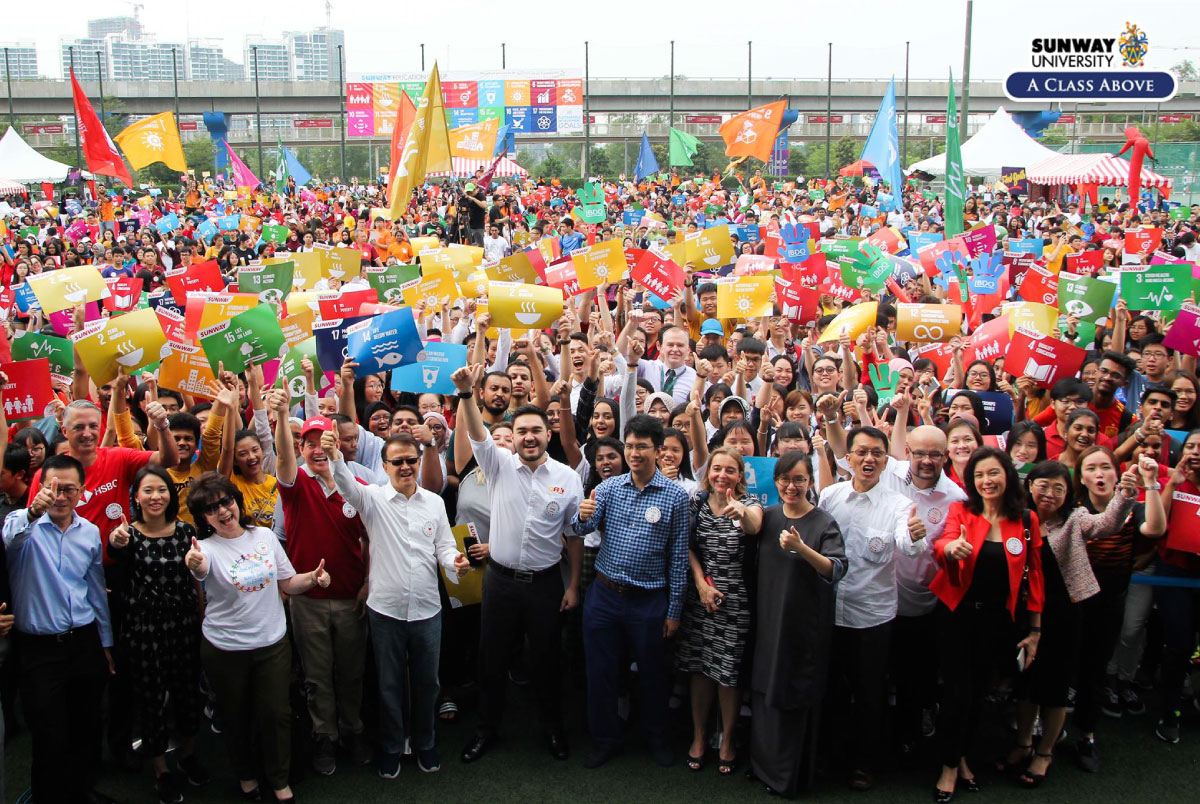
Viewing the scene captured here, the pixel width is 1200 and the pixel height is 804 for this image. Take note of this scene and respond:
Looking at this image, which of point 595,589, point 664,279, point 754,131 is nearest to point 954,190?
point 664,279

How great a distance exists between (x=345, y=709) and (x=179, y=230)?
2002 cm

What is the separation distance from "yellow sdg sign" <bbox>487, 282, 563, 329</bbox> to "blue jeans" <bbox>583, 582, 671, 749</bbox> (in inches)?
104

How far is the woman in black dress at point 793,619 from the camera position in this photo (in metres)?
4.81

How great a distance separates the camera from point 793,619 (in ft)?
16.0

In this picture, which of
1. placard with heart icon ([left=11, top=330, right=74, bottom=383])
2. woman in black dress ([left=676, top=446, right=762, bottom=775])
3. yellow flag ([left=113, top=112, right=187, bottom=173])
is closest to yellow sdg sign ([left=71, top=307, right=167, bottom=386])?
placard with heart icon ([left=11, top=330, right=74, bottom=383])

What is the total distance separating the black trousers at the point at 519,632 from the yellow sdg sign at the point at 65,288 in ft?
16.3

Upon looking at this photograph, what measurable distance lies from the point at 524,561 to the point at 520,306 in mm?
2639

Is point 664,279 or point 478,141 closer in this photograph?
point 664,279

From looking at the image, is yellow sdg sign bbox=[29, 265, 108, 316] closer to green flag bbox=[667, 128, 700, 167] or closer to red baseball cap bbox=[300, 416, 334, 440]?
red baseball cap bbox=[300, 416, 334, 440]

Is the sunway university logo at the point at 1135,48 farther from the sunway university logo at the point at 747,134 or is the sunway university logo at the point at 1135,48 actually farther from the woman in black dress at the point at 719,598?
the woman in black dress at the point at 719,598

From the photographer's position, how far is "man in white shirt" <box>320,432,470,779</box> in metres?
5.14

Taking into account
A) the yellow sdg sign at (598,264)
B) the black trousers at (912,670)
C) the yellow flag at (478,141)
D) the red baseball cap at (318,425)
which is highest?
the yellow flag at (478,141)

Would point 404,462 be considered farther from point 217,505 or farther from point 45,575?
point 45,575

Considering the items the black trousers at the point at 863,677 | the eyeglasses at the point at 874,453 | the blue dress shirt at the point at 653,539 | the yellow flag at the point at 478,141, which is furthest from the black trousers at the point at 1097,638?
the yellow flag at the point at 478,141
